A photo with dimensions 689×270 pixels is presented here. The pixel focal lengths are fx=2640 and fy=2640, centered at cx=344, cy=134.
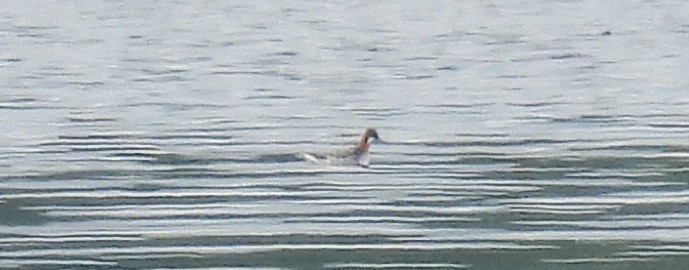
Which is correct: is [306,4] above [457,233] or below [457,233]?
above

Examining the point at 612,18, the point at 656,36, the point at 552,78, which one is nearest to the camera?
the point at 552,78

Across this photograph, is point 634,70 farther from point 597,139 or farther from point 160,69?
point 597,139

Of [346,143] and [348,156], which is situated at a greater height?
[346,143]

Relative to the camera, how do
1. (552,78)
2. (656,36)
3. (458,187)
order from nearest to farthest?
1. (458,187)
2. (552,78)
3. (656,36)

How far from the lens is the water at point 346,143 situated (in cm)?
1892

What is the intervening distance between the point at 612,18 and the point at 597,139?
97.8ft

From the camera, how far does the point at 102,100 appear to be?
32969 millimetres

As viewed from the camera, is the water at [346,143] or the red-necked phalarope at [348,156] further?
the red-necked phalarope at [348,156]

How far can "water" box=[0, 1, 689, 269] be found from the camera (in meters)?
18.9

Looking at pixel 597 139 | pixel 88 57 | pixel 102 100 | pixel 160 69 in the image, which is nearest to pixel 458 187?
pixel 597 139

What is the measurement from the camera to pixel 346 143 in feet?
88.4

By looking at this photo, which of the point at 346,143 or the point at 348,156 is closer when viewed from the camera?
the point at 348,156

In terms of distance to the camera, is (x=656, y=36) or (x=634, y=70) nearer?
(x=634, y=70)

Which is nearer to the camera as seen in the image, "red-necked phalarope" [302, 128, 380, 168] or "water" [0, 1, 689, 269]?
"water" [0, 1, 689, 269]
